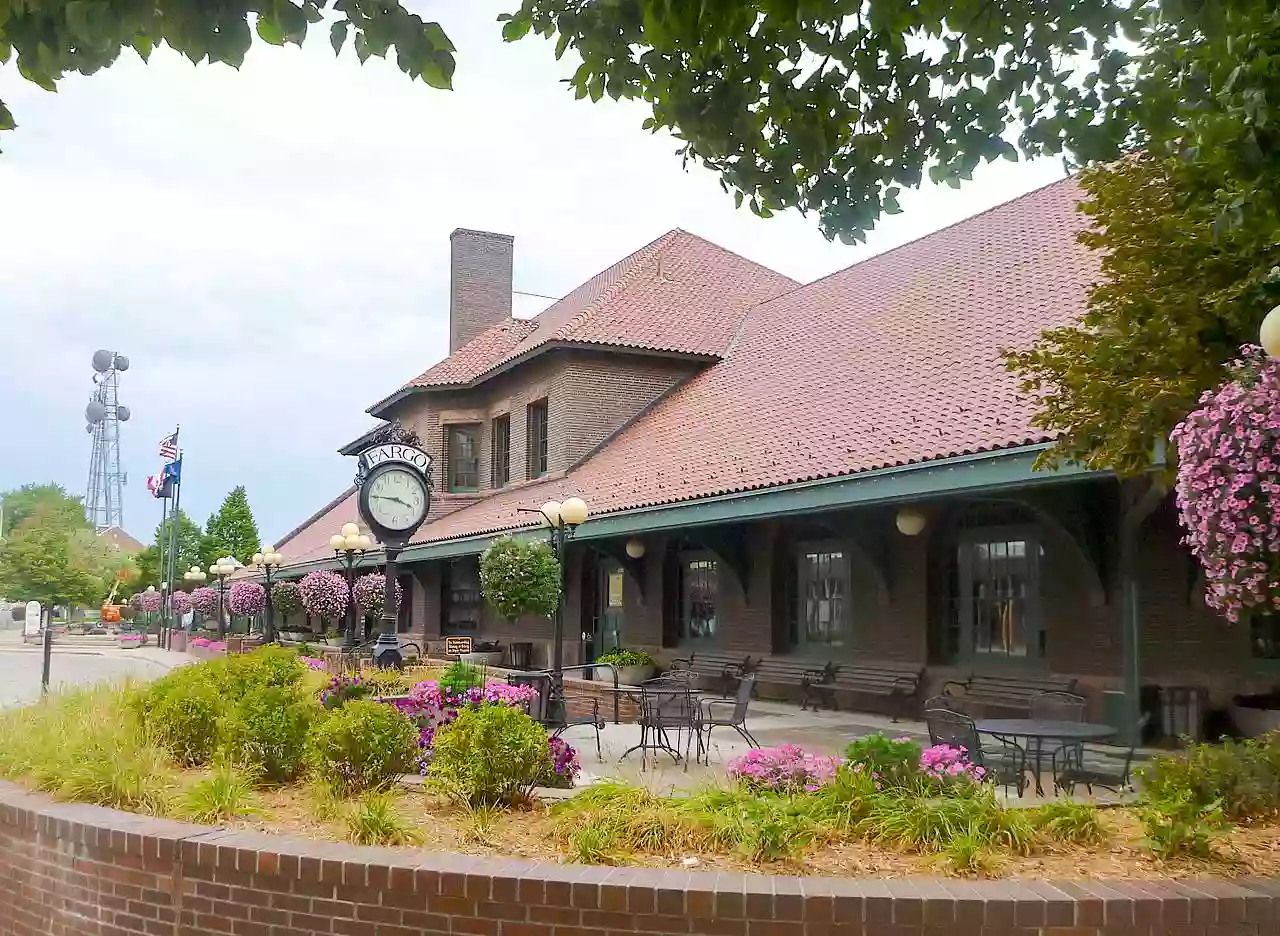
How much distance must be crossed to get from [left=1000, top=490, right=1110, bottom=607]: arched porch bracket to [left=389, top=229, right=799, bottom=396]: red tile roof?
1362 centimetres

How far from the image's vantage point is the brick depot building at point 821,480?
39.7 ft

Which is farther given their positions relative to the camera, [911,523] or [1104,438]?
[911,523]

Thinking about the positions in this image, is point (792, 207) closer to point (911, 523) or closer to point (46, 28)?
point (46, 28)

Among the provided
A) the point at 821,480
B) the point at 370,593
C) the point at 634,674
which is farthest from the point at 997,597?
the point at 370,593

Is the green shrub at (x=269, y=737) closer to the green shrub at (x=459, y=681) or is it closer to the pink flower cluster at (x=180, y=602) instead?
the green shrub at (x=459, y=681)

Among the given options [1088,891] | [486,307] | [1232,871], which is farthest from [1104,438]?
[486,307]

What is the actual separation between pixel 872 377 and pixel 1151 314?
32.7 feet

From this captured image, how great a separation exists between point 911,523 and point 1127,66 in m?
7.29

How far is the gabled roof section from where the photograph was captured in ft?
82.9

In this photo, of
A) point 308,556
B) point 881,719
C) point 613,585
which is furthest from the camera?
point 308,556

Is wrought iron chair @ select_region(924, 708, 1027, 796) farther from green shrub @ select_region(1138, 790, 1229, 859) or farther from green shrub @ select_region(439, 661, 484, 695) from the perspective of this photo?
green shrub @ select_region(439, 661, 484, 695)

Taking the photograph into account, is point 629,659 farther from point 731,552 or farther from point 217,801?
point 217,801

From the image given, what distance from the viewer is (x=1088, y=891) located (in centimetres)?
493

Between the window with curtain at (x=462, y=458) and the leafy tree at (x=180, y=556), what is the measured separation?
41.4 m
